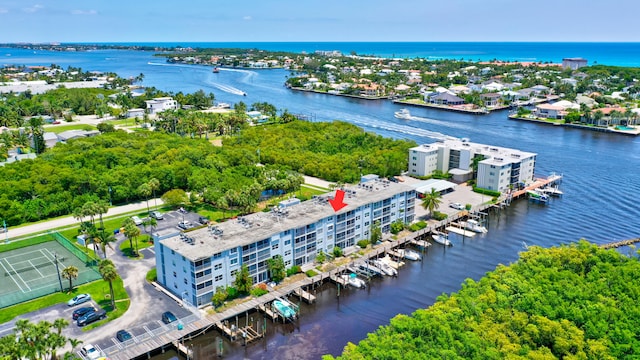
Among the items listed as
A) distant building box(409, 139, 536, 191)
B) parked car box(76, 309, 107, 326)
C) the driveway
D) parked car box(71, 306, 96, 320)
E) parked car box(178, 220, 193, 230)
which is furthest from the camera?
distant building box(409, 139, 536, 191)

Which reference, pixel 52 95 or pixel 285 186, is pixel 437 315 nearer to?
pixel 285 186

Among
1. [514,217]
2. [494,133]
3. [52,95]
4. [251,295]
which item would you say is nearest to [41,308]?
[251,295]

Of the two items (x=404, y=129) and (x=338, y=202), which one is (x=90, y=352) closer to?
(x=338, y=202)

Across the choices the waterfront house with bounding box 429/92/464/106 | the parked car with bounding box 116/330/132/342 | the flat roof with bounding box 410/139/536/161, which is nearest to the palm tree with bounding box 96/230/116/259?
the parked car with bounding box 116/330/132/342

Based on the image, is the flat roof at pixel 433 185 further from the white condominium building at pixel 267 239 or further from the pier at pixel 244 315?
the pier at pixel 244 315

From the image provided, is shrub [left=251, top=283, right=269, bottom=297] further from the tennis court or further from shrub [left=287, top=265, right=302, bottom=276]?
the tennis court

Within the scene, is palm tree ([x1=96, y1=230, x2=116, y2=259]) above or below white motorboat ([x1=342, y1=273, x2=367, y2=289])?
above

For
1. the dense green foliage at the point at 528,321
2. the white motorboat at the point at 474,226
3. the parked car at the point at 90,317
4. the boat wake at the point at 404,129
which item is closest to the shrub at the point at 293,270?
the dense green foliage at the point at 528,321
